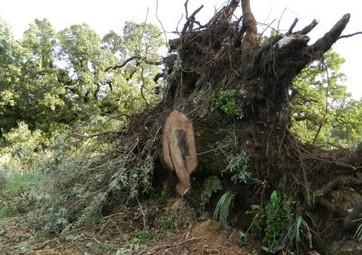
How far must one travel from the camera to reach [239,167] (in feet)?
12.2

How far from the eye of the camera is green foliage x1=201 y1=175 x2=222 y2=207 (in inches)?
151

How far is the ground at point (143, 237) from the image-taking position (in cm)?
334

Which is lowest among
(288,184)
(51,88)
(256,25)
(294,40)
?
(288,184)

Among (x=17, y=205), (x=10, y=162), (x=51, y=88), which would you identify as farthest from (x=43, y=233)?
(x=51, y=88)

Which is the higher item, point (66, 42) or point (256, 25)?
point (66, 42)

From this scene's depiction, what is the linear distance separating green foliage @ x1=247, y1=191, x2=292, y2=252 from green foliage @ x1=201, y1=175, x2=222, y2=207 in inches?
22.9

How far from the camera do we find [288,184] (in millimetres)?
3568

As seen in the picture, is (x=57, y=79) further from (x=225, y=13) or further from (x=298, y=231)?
(x=298, y=231)

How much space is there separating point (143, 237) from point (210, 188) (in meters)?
0.90

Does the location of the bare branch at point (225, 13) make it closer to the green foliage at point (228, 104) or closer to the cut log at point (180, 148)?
the green foliage at point (228, 104)

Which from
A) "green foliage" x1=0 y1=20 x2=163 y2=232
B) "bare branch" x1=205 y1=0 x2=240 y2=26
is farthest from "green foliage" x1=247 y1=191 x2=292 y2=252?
"green foliage" x1=0 y1=20 x2=163 y2=232

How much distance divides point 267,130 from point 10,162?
7.97 meters

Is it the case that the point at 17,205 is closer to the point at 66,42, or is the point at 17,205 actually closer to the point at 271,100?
the point at 271,100

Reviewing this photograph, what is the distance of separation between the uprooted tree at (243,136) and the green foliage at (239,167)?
1 cm
